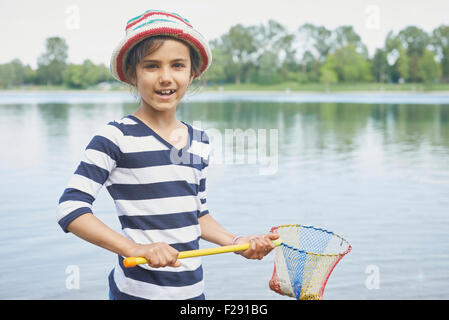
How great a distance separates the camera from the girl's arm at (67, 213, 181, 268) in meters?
2.12

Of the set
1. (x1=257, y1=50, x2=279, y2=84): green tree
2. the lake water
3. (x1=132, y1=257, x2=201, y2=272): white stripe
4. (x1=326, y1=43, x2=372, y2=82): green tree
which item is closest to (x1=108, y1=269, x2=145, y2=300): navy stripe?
(x1=132, y1=257, x2=201, y2=272): white stripe

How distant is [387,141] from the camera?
650 inches

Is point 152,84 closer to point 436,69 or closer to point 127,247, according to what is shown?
point 127,247

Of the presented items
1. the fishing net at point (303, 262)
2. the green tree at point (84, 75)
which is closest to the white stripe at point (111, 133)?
the fishing net at point (303, 262)

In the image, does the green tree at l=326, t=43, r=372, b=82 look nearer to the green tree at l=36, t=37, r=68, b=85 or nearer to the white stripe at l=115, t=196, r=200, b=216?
the green tree at l=36, t=37, r=68, b=85

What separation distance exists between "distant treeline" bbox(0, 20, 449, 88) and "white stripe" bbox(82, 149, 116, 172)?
79.4 m

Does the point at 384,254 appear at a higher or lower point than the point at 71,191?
lower

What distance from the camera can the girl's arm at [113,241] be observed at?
6.96 ft

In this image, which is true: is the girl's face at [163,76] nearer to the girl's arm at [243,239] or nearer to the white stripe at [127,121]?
the white stripe at [127,121]

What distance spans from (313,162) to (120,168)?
1026 cm

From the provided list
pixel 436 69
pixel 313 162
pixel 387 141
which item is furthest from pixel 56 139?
pixel 436 69

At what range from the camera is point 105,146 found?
7.39 ft

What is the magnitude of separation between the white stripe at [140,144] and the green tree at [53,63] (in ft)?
324

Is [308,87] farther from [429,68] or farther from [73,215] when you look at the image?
[73,215]
